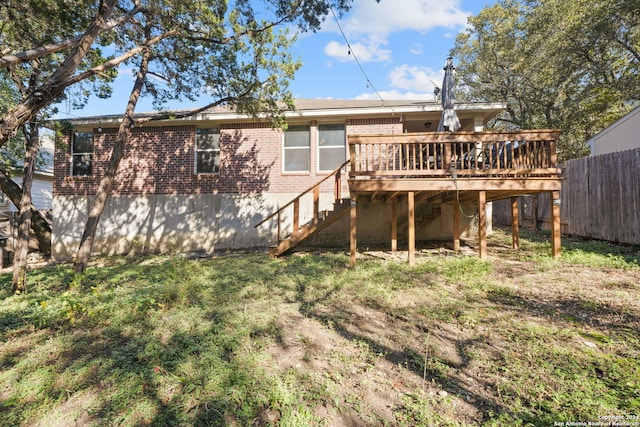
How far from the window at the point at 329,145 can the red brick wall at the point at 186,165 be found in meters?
0.20

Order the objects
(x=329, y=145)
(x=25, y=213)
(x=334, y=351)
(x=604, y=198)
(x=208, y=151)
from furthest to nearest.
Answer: (x=208, y=151)
(x=329, y=145)
(x=604, y=198)
(x=25, y=213)
(x=334, y=351)

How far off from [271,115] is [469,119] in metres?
6.15

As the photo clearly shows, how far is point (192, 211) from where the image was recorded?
9609 millimetres

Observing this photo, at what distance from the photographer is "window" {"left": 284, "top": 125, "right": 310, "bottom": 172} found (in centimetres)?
946

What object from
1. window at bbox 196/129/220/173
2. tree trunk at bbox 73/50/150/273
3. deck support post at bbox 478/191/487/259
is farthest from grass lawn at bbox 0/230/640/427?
window at bbox 196/129/220/173

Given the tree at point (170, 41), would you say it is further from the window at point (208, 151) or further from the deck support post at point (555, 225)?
the deck support post at point (555, 225)

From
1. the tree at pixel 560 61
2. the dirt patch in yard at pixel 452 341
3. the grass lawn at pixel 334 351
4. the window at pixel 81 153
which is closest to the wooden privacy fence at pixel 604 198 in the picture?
the grass lawn at pixel 334 351

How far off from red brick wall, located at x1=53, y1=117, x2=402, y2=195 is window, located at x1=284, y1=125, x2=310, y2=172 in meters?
0.20

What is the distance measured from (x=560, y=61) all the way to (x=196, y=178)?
18.9 m

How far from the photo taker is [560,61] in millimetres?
15602

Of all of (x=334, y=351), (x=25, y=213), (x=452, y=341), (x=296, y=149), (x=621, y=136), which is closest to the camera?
(x=334, y=351)

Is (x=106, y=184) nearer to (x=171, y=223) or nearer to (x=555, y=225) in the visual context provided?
(x=171, y=223)

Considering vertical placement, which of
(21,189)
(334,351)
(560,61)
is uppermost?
(560,61)

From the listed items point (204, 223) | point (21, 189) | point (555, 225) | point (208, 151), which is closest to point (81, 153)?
point (21, 189)
